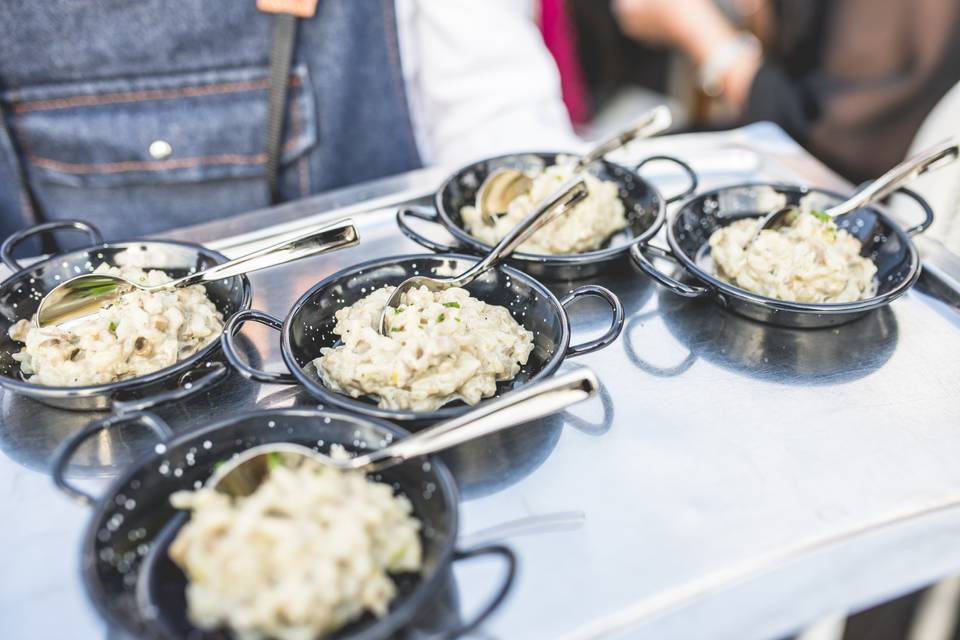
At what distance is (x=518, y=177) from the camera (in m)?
1.92

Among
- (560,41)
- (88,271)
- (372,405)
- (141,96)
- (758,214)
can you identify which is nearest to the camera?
(372,405)

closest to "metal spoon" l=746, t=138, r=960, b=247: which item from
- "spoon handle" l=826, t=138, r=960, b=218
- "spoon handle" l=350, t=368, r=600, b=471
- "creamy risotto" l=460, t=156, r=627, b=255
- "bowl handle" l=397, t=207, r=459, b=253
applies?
"spoon handle" l=826, t=138, r=960, b=218

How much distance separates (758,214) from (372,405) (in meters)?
1.13

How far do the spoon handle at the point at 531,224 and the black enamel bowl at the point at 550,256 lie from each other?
0.05 metres

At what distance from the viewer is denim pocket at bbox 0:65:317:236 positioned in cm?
204

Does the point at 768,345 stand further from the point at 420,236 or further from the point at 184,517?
the point at 184,517

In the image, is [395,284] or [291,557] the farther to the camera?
[395,284]

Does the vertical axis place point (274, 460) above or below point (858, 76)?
above

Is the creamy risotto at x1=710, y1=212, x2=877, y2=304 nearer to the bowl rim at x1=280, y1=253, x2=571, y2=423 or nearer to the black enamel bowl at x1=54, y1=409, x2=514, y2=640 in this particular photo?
the bowl rim at x1=280, y1=253, x2=571, y2=423

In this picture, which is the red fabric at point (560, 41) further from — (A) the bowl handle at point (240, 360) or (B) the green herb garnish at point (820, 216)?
(A) the bowl handle at point (240, 360)

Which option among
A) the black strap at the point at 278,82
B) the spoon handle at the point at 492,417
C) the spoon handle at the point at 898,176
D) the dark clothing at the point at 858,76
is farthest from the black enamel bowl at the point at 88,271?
the dark clothing at the point at 858,76

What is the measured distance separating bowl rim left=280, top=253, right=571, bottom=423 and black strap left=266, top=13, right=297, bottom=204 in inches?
32.2

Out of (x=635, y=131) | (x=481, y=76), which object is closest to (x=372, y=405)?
(x=635, y=131)

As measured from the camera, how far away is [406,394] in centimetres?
128
